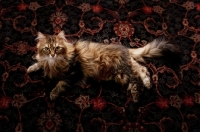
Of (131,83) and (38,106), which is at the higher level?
(131,83)

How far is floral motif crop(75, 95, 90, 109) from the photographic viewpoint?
2.10m

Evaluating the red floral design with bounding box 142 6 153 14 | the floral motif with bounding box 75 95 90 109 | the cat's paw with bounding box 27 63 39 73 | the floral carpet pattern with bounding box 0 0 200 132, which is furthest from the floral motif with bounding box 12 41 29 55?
the red floral design with bounding box 142 6 153 14

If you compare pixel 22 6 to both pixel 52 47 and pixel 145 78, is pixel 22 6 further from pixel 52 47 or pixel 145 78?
pixel 145 78

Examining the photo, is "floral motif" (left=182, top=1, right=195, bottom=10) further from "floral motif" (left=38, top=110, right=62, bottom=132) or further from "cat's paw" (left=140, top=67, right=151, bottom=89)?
"floral motif" (left=38, top=110, right=62, bottom=132)

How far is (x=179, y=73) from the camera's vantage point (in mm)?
2264

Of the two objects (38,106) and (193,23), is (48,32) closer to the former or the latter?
(38,106)

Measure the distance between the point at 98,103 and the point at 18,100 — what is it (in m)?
0.65

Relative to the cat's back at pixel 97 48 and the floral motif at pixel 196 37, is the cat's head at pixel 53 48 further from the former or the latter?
the floral motif at pixel 196 37

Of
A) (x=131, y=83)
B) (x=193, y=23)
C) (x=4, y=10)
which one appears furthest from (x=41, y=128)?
(x=193, y=23)

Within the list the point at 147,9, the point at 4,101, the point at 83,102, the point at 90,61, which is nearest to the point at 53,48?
the point at 90,61

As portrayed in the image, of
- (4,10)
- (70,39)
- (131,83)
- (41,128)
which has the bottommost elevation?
(41,128)

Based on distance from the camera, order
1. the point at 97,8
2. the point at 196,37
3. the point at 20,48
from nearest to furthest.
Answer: the point at 20,48 < the point at 196,37 < the point at 97,8

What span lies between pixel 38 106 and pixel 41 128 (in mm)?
181

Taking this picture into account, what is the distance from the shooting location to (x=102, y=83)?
7.14ft
